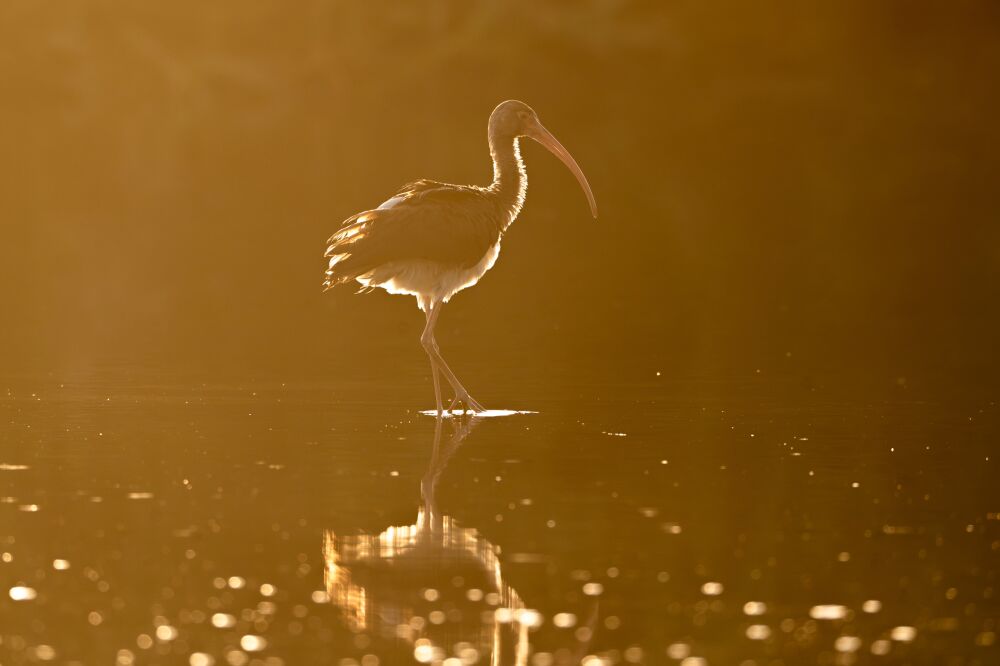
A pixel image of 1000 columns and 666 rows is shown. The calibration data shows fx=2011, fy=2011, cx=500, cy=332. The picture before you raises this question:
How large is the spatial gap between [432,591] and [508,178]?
25.8 feet

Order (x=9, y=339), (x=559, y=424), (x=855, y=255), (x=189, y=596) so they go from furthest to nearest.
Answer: (x=855, y=255)
(x=9, y=339)
(x=559, y=424)
(x=189, y=596)

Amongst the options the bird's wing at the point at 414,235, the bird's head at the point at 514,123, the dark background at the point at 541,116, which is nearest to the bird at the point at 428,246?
the bird's wing at the point at 414,235

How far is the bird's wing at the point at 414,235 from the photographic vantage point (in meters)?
14.0

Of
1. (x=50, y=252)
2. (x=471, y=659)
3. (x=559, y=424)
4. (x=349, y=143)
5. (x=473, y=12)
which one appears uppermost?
(x=473, y=12)

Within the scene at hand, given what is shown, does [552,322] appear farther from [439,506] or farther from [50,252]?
[50,252]

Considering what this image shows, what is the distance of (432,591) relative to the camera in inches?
304

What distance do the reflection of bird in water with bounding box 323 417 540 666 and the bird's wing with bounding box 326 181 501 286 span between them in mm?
4812

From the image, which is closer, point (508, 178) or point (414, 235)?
point (414, 235)

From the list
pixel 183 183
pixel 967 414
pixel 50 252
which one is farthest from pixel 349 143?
pixel 967 414

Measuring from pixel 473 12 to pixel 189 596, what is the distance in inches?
1745

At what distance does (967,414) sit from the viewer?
13570mm

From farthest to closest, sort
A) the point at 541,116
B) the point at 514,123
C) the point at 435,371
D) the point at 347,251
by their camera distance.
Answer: the point at 541,116, the point at 514,123, the point at 347,251, the point at 435,371

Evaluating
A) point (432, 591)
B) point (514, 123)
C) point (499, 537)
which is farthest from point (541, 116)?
point (432, 591)

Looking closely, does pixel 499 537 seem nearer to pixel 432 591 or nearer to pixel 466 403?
pixel 432 591
